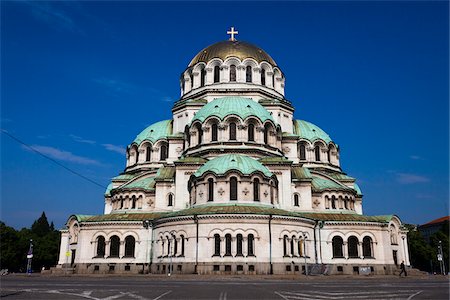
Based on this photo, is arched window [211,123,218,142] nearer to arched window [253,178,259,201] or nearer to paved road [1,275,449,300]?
arched window [253,178,259,201]

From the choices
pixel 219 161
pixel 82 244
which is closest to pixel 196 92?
pixel 219 161

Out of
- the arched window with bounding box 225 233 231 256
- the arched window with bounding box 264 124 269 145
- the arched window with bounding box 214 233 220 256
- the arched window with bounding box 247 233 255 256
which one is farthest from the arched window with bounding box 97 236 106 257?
the arched window with bounding box 264 124 269 145

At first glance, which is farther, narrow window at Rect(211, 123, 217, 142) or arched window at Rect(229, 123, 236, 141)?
narrow window at Rect(211, 123, 217, 142)

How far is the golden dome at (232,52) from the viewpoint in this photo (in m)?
50.6

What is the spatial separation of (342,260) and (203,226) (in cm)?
1399

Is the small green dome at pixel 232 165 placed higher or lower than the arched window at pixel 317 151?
lower

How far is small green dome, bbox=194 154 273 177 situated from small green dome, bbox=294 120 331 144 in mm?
12944

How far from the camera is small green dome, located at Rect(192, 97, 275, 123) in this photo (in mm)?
42562

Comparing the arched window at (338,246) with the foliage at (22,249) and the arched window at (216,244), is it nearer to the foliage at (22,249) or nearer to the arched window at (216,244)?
the arched window at (216,244)

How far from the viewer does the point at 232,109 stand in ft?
141

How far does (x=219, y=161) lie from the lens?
1517 inches

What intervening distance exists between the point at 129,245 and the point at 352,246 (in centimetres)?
2106

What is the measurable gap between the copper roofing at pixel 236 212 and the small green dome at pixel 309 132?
11.6m

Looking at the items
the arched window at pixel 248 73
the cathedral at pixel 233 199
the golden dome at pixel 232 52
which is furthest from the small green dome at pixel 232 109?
the golden dome at pixel 232 52
